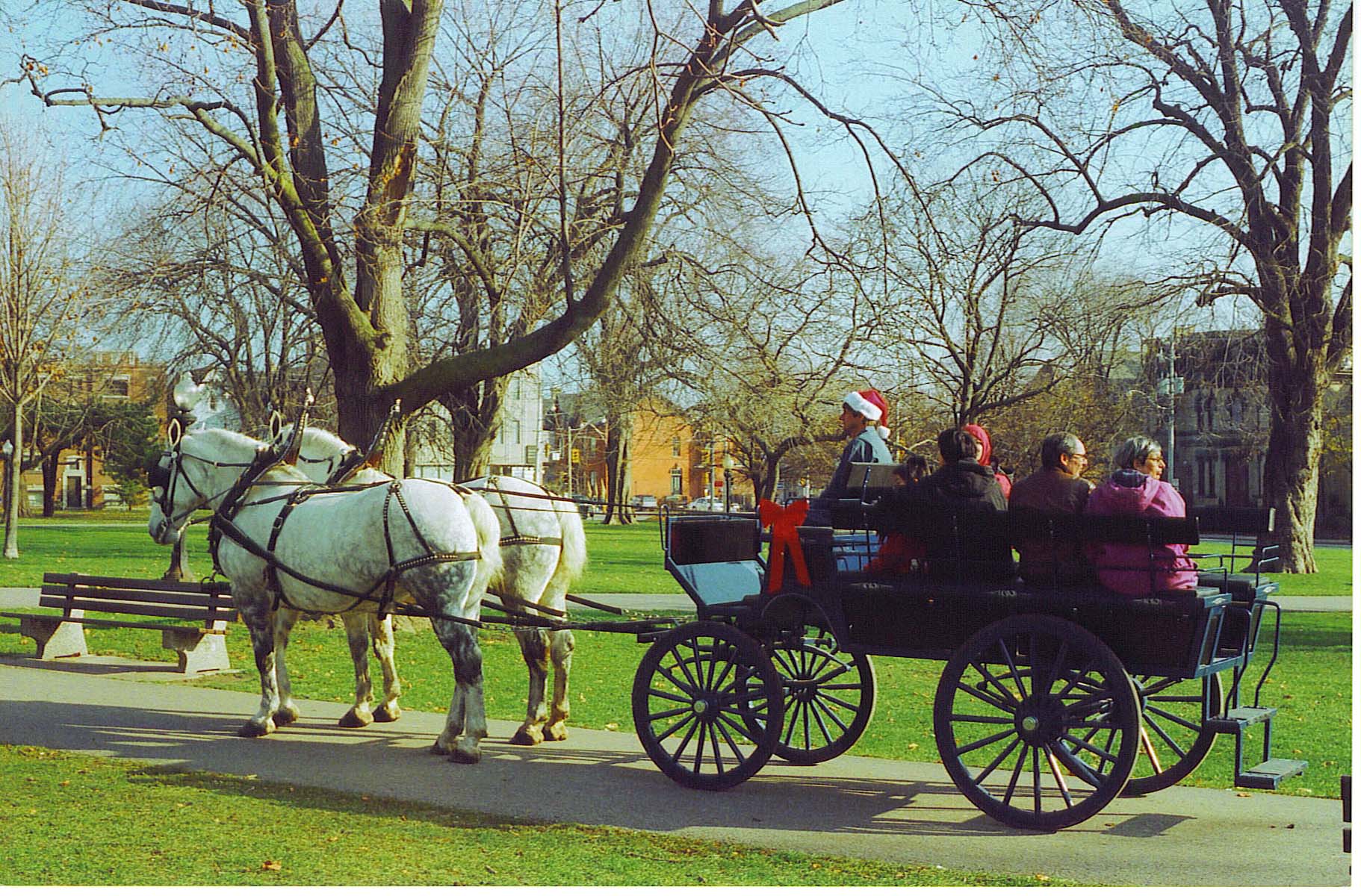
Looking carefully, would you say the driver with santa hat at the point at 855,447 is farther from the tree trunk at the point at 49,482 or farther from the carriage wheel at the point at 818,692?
the tree trunk at the point at 49,482

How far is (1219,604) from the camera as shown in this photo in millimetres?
6742

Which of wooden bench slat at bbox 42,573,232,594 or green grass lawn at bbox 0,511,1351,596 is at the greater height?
wooden bench slat at bbox 42,573,232,594

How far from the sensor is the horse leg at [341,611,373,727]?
9.78 metres

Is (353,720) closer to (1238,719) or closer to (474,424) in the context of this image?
(1238,719)

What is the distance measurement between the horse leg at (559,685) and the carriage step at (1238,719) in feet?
13.7

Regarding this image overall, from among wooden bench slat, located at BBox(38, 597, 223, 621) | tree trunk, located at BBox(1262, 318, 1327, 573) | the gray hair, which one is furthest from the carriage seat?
tree trunk, located at BBox(1262, 318, 1327, 573)

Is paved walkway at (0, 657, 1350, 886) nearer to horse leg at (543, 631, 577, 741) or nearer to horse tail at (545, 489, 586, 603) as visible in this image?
horse leg at (543, 631, 577, 741)

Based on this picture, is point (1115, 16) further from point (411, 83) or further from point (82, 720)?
point (82, 720)

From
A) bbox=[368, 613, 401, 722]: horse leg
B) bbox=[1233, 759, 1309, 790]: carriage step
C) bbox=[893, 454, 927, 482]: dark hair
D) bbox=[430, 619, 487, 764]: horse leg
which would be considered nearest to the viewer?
bbox=[1233, 759, 1309, 790]: carriage step

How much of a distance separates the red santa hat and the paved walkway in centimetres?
210

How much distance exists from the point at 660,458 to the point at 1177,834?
98.0 metres

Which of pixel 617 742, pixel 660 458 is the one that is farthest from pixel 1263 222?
pixel 660 458

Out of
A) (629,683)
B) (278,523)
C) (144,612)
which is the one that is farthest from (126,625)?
(278,523)

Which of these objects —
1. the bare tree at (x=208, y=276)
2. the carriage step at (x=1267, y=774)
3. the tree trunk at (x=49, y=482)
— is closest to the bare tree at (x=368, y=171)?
the bare tree at (x=208, y=276)
